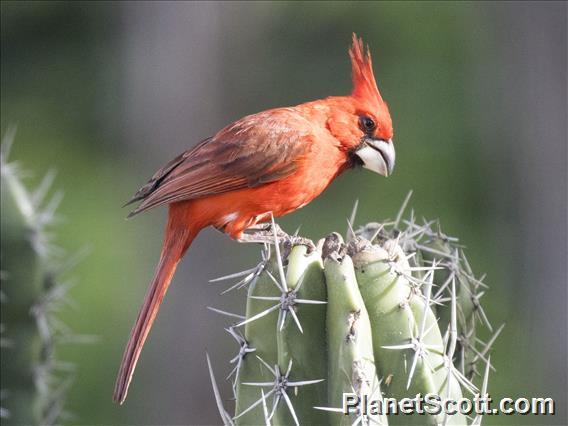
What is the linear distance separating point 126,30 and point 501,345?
15.1 feet

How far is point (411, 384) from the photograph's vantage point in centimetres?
232

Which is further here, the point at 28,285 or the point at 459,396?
the point at 28,285

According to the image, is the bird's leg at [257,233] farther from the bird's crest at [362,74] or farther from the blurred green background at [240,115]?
the blurred green background at [240,115]

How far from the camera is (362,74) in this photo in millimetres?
3656

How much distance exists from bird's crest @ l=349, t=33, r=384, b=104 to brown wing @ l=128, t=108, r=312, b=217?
0.75 feet

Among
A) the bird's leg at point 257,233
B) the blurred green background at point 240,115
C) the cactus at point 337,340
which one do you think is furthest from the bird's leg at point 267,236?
the blurred green background at point 240,115

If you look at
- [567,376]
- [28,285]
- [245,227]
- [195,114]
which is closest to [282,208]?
[245,227]

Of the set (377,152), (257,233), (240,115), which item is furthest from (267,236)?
(240,115)

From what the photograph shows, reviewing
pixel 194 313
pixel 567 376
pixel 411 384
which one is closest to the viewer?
pixel 411 384

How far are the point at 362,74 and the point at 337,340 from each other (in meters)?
1.55

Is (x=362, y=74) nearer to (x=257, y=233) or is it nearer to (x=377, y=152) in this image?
(x=377, y=152)

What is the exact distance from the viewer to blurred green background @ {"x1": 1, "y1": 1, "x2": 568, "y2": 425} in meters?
8.46

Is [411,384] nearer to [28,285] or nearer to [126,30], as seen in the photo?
[28,285]

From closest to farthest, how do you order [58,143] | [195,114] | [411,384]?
[411,384] < [195,114] < [58,143]
